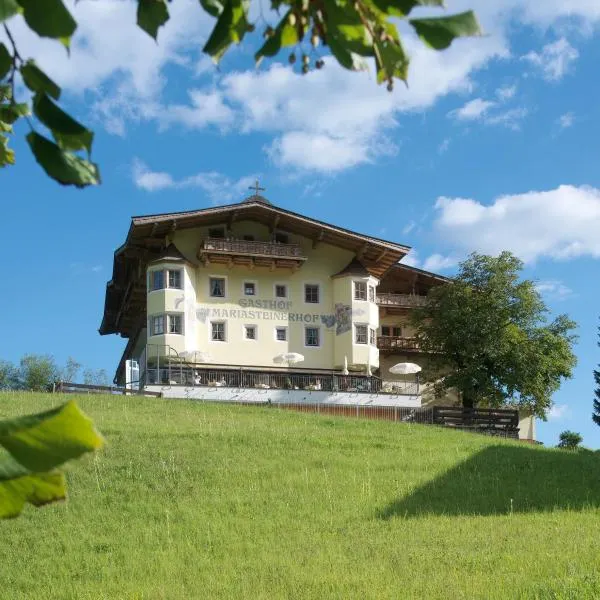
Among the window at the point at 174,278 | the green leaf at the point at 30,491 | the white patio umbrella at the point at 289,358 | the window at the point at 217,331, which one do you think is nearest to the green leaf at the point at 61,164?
the green leaf at the point at 30,491

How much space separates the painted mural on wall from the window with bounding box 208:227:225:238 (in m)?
3.21

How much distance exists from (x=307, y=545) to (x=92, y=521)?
4.55m

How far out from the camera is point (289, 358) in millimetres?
43594

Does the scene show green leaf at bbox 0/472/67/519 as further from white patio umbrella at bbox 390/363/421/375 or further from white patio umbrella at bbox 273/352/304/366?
white patio umbrella at bbox 390/363/421/375

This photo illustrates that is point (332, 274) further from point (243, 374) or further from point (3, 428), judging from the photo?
point (3, 428)

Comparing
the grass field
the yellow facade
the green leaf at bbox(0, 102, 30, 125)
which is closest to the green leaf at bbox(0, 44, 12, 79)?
the green leaf at bbox(0, 102, 30, 125)

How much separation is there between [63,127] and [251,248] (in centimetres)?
4208

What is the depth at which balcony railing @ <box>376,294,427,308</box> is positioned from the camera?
4965 cm

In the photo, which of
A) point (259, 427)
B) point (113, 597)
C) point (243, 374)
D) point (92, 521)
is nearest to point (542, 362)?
point (243, 374)

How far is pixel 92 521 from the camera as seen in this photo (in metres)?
17.2

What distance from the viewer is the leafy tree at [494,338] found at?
43750 millimetres

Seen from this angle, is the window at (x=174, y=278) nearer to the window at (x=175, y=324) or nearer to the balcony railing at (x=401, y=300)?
the window at (x=175, y=324)

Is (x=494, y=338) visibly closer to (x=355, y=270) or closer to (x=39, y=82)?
(x=355, y=270)

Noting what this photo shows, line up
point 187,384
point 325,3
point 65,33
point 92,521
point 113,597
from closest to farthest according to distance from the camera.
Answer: point 65,33
point 325,3
point 113,597
point 92,521
point 187,384
